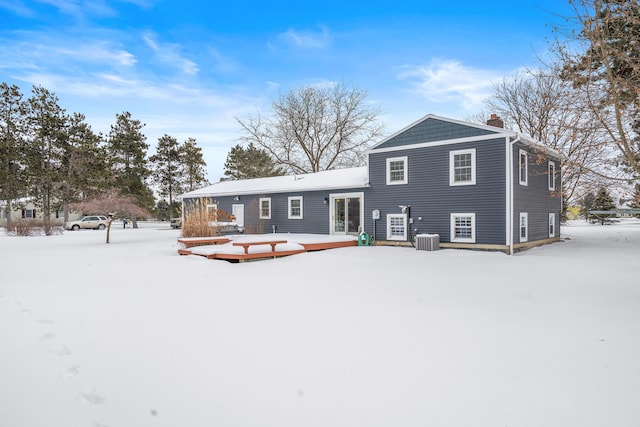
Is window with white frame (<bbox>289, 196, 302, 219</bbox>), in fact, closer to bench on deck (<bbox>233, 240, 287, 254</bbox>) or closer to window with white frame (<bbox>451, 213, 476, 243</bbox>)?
bench on deck (<bbox>233, 240, 287, 254</bbox>)

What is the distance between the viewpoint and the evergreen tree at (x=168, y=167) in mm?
37719

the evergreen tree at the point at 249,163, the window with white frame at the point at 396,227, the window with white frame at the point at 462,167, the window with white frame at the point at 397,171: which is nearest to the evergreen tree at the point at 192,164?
the evergreen tree at the point at 249,163

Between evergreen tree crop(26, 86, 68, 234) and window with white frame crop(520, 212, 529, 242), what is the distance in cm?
3208

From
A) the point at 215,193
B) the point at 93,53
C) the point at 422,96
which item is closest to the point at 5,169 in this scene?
the point at 215,193

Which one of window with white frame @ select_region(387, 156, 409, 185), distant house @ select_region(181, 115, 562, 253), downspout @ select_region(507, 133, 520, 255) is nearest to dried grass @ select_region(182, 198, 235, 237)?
distant house @ select_region(181, 115, 562, 253)

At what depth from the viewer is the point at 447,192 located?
1306 cm

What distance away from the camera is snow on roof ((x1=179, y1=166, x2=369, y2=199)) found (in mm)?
16328

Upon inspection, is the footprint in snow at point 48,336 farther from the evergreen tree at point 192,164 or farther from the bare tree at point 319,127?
the evergreen tree at point 192,164

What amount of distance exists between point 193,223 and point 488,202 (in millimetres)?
10818

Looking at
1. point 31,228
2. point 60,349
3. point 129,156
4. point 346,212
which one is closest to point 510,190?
point 346,212

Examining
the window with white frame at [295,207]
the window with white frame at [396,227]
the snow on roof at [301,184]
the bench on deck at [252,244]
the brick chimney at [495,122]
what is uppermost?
the brick chimney at [495,122]

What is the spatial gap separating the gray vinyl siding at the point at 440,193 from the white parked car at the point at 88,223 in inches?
1041

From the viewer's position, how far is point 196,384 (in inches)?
118

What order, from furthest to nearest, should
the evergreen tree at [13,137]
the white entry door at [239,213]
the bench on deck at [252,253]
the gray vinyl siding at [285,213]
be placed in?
the evergreen tree at [13,137] < the white entry door at [239,213] < the gray vinyl siding at [285,213] < the bench on deck at [252,253]
